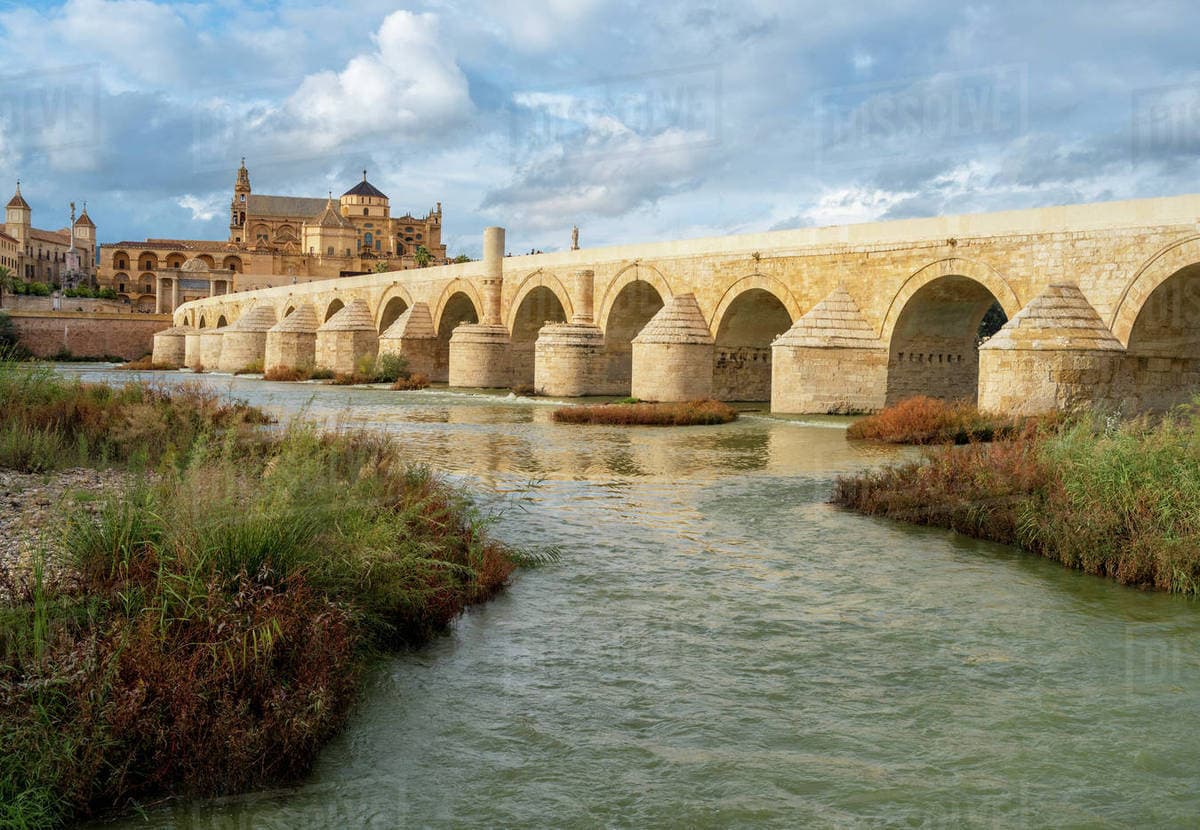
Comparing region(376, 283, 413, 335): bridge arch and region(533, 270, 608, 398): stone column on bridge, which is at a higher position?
region(376, 283, 413, 335): bridge arch

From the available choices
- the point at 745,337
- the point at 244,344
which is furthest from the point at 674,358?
the point at 244,344

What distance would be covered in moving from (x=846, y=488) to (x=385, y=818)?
6.56 meters

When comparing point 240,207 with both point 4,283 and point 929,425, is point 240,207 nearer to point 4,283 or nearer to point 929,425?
point 4,283

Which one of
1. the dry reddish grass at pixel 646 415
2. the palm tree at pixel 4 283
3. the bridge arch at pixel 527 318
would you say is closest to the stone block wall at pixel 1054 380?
the dry reddish grass at pixel 646 415

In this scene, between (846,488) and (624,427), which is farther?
A: (624,427)

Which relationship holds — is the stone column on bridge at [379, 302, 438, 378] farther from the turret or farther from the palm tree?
the turret

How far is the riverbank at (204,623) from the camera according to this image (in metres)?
3.31

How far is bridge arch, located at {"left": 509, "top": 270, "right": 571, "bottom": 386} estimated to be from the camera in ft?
99.2

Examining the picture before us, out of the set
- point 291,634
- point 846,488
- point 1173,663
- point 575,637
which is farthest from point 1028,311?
point 291,634

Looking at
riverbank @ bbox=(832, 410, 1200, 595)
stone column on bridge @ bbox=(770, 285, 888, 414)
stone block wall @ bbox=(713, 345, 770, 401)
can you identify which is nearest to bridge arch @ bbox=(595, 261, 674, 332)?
stone block wall @ bbox=(713, 345, 770, 401)

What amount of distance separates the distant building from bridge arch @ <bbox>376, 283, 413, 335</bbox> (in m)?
58.4

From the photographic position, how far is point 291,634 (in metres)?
3.91

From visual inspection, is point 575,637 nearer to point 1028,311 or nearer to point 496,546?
point 496,546

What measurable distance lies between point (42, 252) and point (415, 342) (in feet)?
243
